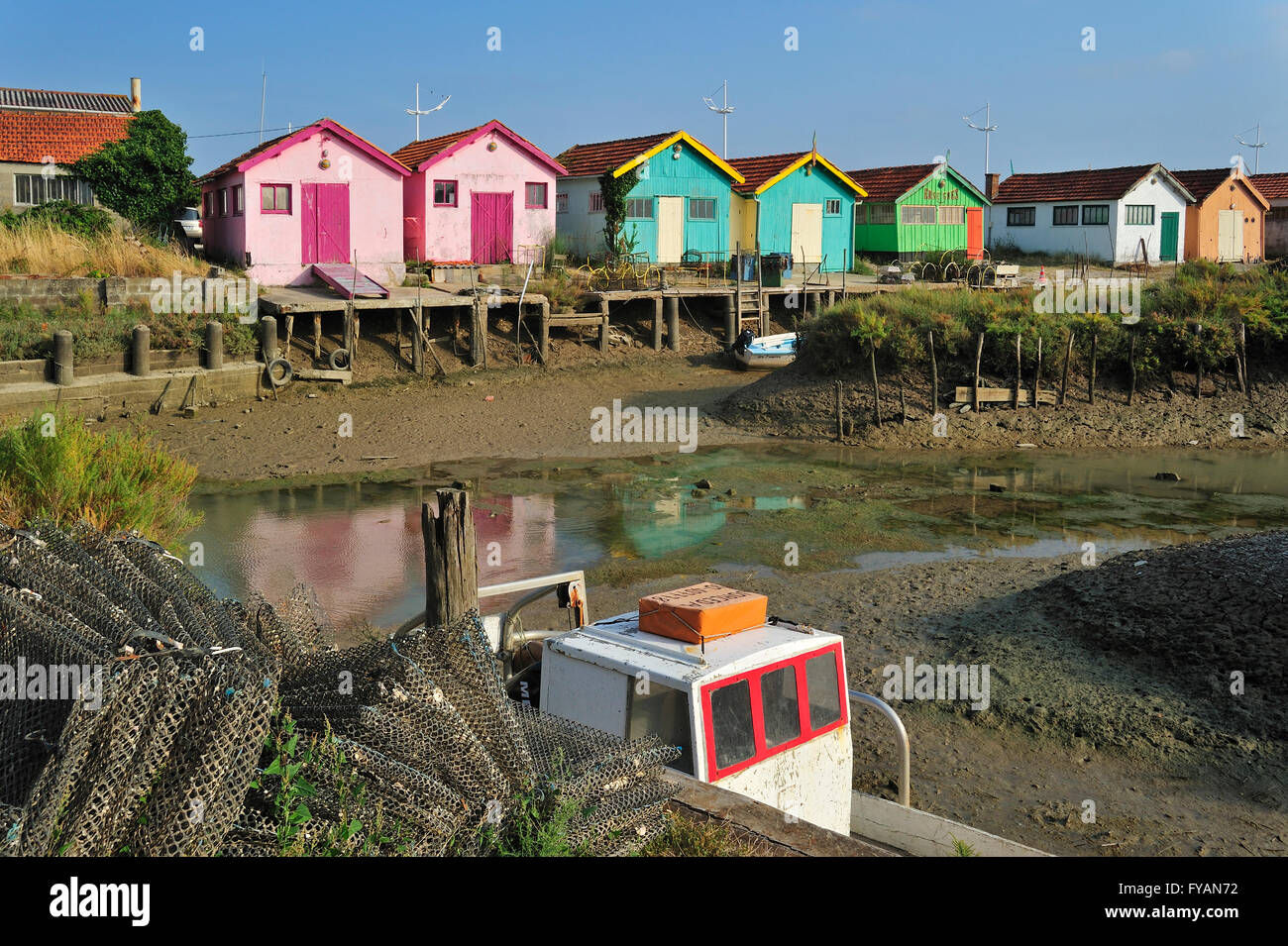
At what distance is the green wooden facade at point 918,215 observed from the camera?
47031 mm

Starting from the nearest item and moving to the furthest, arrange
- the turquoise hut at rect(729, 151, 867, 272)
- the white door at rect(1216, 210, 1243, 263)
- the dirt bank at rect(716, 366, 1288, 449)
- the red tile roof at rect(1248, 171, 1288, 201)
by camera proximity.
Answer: the dirt bank at rect(716, 366, 1288, 449)
the turquoise hut at rect(729, 151, 867, 272)
the white door at rect(1216, 210, 1243, 263)
the red tile roof at rect(1248, 171, 1288, 201)

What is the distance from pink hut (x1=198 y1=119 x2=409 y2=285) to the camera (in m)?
32.1

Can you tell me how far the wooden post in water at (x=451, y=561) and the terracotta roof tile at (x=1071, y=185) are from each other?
4665cm

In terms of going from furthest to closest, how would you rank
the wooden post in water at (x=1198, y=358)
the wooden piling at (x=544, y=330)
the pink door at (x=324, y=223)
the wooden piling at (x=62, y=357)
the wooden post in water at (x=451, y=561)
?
the pink door at (x=324, y=223)
the wooden piling at (x=544, y=330)
the wooden post in water at (x=1198, y=358)
the wooden piling at (x=62, y=357)
the wooden post in water at (x=451, y=561)

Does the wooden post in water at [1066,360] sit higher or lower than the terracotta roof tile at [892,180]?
lower

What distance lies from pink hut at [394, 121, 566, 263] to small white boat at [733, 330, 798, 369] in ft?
26.3

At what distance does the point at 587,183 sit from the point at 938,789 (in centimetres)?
3302

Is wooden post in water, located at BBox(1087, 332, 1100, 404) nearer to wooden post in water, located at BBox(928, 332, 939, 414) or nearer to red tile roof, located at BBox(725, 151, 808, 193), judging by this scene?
wooden post in water, located at BBox(928, 332, 939, 414)
